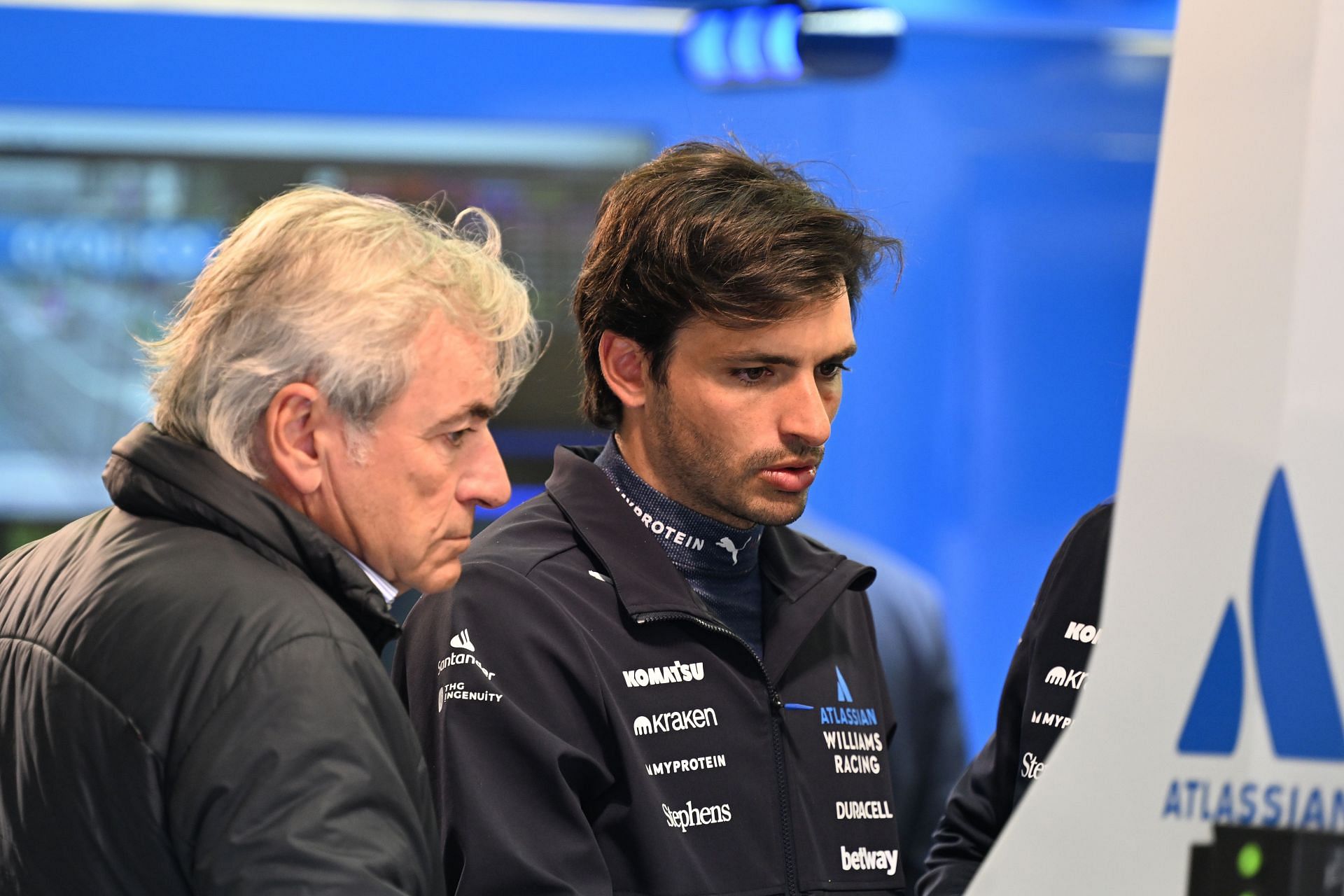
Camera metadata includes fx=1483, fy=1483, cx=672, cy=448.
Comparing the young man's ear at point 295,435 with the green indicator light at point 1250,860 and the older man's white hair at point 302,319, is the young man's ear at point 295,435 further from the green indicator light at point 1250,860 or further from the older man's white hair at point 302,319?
the green indicator light at point 1250,860

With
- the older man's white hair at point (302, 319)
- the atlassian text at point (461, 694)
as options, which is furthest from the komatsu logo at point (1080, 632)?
the older man's white hair at point (302, 319)

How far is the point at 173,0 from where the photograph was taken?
2924 millimetres

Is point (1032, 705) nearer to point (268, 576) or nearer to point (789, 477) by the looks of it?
point (789, 477)

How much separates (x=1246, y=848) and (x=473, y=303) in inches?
28.4

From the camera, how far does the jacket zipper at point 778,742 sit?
148 centimetres

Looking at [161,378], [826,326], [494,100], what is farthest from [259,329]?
[494,100]

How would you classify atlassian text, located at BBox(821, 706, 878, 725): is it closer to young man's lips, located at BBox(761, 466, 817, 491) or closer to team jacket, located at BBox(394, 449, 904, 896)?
team jacket, located at BBox(394, 449, 904, 896)

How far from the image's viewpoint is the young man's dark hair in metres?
1.59

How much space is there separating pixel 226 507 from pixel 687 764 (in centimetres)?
57

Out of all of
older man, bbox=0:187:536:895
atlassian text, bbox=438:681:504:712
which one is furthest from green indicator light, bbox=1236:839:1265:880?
atlassian text, bbox=438:681:504:712

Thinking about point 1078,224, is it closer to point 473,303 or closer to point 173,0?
point 173,0

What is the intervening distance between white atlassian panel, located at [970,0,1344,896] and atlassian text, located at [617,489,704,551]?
0.80 m

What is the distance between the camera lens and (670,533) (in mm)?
1615

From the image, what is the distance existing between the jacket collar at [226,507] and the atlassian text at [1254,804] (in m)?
0.61
